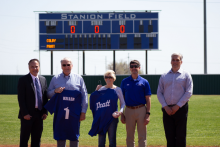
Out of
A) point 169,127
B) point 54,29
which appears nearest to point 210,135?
point 169,127

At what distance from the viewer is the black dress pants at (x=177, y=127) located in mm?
4809

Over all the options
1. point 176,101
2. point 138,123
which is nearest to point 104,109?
point 138,123

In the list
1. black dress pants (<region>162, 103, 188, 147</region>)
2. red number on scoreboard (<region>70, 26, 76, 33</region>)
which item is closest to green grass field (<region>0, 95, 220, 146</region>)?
black dress pants (<region>162, 103, 188, 147</region>)

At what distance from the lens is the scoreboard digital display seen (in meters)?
25.0

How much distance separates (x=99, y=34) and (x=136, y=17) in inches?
152

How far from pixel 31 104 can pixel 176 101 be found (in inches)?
103

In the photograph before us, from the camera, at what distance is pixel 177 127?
4.84 metres

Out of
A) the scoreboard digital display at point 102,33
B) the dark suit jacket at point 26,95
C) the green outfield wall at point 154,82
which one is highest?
the scoreboard digital display at point 102,33

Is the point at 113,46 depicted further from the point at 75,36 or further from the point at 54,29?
the point at 54,29

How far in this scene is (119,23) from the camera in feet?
82.3

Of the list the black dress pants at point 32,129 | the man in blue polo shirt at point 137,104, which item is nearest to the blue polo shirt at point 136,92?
the man in blue polo shirt at point 137,104

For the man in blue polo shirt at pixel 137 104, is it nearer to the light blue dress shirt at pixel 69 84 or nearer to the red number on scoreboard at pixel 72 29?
the light blue dress shirt at pixel 69 84

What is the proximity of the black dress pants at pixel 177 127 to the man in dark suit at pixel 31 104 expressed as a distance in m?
2.29

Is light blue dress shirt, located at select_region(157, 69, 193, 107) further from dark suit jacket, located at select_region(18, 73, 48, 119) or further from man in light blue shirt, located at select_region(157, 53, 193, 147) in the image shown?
dark suit jacket, located at select_region(18, 73, 48, 119)
